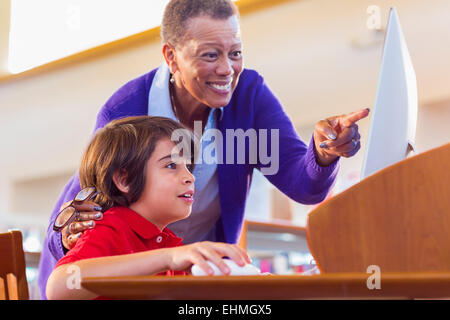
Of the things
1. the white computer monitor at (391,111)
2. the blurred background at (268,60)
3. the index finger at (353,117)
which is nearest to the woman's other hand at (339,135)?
the index finger at (353,117)

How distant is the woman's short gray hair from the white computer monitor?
538 mm

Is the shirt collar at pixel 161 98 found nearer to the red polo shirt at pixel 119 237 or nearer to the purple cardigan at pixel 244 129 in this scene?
the purple cardigan at pixel 244 129

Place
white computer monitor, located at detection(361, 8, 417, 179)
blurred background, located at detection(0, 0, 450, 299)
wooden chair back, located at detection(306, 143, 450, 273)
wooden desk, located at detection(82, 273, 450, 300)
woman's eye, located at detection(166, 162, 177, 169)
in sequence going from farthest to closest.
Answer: blurred background, located at detection(0, 0, 450, 299)
woman's eye, located at detection(166, 162, 177, 169)
white computer monitor, located at detection(361, 8, 417, 179)
wooden chair back, located at detection(306, 143, 450, 273)
wooden desk, located at detection(82, 273, 450, 300)

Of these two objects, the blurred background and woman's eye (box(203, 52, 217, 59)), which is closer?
woman's eye (box(203, 52, 217, 59))

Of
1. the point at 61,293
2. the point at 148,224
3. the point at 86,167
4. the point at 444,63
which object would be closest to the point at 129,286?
the point at 61,293

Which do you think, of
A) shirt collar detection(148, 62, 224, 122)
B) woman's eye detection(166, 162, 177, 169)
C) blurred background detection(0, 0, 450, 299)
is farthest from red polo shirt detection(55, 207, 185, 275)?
blurred background detection(0, 0, 450, 299)

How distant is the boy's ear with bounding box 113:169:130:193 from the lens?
102 centimetres

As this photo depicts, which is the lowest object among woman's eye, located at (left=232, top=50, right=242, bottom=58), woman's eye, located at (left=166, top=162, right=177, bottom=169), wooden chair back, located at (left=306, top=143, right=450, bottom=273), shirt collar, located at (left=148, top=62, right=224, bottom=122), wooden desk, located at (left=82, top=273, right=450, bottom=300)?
wooden desk, located at (left=82, top=273, right=450, bottom=300)

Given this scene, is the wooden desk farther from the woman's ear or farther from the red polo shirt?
the woman's ear

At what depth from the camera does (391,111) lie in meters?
0.77

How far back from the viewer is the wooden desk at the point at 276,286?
45 cm
